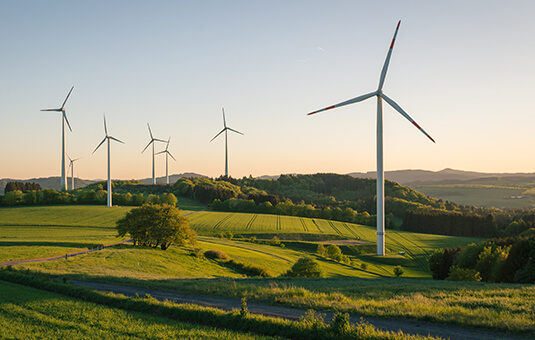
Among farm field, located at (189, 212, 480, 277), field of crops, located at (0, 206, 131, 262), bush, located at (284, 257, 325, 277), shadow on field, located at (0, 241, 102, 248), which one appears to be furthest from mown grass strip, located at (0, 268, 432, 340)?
farm field, located at (189, 212, 480, 277)

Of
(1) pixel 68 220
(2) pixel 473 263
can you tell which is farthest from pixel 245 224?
(2) pixel 473 263

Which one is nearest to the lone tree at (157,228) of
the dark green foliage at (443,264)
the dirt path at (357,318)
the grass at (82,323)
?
the dirt path at (357,318)

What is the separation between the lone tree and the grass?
1930 inches

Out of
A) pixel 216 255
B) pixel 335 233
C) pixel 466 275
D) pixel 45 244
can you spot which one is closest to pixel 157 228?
pixel 216 255

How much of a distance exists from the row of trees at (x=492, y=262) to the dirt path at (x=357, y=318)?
3877 cm

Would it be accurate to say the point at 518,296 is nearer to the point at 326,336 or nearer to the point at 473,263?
the point at 326,336

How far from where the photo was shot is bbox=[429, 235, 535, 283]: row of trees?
51.1 metres

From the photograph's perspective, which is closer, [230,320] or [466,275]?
[230,320]

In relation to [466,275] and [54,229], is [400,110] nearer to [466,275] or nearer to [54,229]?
[466,275]

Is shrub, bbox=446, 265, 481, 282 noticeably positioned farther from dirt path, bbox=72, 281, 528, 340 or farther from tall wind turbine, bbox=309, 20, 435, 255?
dirt path, bbox=72, 281, 528, 340

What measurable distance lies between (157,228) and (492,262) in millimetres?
55443

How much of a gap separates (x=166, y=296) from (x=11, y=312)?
812cm

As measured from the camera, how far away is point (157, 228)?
237 feet

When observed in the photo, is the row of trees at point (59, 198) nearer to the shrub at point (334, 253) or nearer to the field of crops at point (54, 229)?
the field of crops at point (54, 229)
